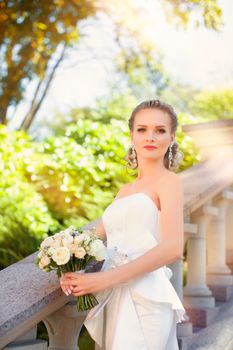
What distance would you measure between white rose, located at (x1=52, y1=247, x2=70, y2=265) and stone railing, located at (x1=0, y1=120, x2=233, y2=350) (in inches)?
10.3

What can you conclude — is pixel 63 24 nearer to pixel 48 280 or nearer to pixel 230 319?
pixel 230 319

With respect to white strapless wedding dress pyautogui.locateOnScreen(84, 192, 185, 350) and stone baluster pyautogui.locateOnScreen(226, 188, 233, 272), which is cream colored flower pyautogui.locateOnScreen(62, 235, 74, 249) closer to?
white strapless wedding dress pyautogui.locateOnScreen(84, 192, 185, 350)

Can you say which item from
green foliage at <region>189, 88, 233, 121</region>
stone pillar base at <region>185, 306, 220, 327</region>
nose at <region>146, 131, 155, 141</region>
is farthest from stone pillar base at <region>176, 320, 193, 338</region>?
green foliage at <region>189, 88, 233, 121</region>

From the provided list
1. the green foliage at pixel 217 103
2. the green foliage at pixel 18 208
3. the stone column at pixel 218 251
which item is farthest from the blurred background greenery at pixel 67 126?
the green foliage at pixel 217 103

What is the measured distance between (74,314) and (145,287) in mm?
461

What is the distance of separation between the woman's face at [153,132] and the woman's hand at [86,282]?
0.61 m

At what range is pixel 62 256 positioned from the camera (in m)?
2.31

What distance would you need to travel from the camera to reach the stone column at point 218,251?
4.44 metres

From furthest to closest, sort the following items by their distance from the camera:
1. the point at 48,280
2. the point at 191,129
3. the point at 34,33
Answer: the point at 34,33 → the point at 191,129 → the point at 48,280

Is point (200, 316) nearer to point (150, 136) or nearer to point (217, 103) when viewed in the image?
point (150, 136)

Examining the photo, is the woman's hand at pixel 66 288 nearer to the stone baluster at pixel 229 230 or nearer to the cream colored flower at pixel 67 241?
the cream colored flower at pixel 67 241

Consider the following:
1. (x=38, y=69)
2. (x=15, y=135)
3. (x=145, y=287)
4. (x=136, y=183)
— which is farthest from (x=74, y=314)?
(x=38, y=69)

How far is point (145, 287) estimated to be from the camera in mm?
2461

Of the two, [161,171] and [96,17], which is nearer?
[161,171]
